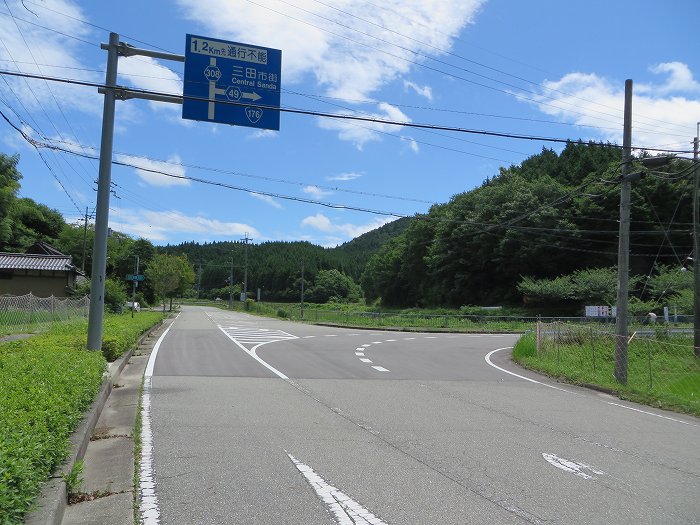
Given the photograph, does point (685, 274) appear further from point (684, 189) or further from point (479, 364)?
point (479, 364)

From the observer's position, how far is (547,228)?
5428 centimetres

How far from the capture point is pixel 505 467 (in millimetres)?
5926

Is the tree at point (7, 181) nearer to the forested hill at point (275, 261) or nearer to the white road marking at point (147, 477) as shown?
the white road marking at point (147, 477)

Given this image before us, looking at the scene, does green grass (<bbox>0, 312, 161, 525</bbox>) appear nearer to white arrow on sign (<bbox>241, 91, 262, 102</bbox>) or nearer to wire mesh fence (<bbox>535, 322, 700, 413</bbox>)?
white arrow on sign (<bbox>241, 91, 262, 102</bbox>)

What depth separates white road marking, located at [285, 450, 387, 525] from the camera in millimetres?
4312

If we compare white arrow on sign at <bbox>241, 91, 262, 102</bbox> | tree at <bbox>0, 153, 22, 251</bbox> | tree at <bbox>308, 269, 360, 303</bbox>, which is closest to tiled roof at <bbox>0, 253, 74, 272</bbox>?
tree at <bbox>0, 153, 22, 251</bbox>

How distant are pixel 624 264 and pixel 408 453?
1082cm

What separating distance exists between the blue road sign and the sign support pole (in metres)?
2.02

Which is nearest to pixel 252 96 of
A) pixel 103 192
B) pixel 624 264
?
pixel 103 192

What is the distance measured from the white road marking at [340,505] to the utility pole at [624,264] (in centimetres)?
1146

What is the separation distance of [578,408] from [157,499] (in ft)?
26.5

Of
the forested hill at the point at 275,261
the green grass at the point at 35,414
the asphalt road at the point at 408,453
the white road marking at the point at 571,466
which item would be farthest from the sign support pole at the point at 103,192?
the forested hill at the point at 275,261

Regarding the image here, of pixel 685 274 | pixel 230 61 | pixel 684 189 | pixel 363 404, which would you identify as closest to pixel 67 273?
pixel 230 61

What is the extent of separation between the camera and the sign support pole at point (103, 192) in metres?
12.1
